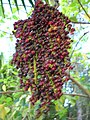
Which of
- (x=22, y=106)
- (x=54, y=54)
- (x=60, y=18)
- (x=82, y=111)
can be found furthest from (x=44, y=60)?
(x=82, y=111)

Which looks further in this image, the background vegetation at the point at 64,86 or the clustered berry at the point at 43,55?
the background vegetation at the point at 64,86

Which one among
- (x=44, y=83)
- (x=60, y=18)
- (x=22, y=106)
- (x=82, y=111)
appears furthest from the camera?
(x=82, y=111)

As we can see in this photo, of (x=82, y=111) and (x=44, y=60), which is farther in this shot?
(x=82, y=111)

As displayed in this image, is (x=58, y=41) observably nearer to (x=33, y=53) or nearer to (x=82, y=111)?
(x=33, y=53)

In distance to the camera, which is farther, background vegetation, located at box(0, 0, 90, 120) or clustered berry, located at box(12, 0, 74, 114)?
background vegetation, located at box(0, 0, 90, 120)

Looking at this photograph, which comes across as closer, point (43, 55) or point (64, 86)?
point (43, 55)

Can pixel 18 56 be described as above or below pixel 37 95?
above

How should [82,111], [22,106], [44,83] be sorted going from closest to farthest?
[44,83] < [22,106] < [82,111]

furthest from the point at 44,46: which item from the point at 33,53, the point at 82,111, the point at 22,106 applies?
the point at 82,111
